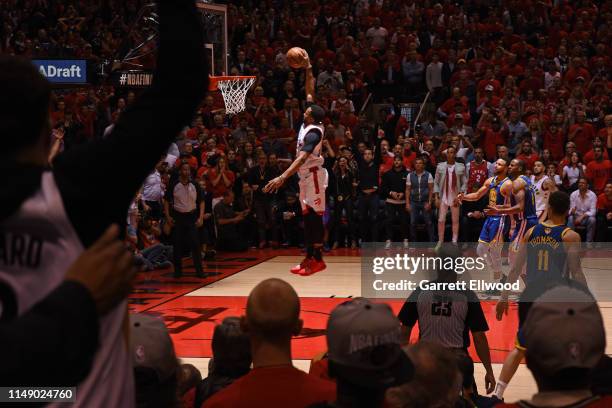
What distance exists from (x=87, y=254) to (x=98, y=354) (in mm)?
267

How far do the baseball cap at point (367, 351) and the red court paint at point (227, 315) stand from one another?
22.0 ft

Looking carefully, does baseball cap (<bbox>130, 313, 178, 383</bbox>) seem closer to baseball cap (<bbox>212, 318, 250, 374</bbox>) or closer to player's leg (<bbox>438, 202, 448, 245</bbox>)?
baseball cap (<bbox>212, 318, 250, 374</bbox>)

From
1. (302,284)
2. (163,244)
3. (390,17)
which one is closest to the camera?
(302,284)

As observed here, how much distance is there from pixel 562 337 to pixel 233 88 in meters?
13.2

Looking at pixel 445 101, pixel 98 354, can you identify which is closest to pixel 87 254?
pixel 98 354

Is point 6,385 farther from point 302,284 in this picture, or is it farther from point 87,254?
point 302,284

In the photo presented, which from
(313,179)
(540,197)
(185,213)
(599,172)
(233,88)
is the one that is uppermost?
(233,88)

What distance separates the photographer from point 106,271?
5.57 feet

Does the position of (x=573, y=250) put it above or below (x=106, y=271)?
below

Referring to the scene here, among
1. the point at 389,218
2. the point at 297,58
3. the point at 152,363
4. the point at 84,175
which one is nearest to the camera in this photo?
the point at 84,175

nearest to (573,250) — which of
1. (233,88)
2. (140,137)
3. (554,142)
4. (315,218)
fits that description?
(315,218)

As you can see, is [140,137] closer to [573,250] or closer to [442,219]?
[573,250]

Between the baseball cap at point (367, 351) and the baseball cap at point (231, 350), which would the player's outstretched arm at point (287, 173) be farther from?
the baseball cap at point (367, 351)

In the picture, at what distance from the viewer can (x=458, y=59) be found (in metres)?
22.1
